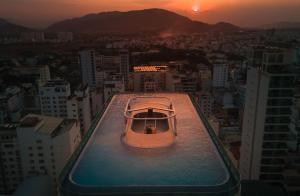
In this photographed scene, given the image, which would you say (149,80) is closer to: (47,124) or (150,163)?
(47,124)

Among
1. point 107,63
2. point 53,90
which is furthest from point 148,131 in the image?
point 107,63

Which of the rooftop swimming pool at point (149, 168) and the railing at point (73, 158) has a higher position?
the rooftop swimming pool at point (149, 168)

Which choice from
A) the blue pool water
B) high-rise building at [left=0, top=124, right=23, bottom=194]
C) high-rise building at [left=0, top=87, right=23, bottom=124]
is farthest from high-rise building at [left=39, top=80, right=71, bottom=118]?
the blue pool water

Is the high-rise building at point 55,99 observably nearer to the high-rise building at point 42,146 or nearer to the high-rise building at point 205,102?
the high-rise building at point 42,146

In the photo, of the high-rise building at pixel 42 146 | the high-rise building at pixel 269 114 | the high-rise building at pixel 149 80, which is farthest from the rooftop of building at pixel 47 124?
the high-rise building at pixel 149 80

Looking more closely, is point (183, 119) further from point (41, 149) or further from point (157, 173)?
point (41, 149)

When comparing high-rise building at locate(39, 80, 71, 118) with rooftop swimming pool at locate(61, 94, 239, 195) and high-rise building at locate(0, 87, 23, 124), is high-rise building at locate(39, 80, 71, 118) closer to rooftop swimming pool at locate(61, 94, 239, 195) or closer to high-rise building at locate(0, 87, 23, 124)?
high-rise building at locate(0, 87, 23, 124)
